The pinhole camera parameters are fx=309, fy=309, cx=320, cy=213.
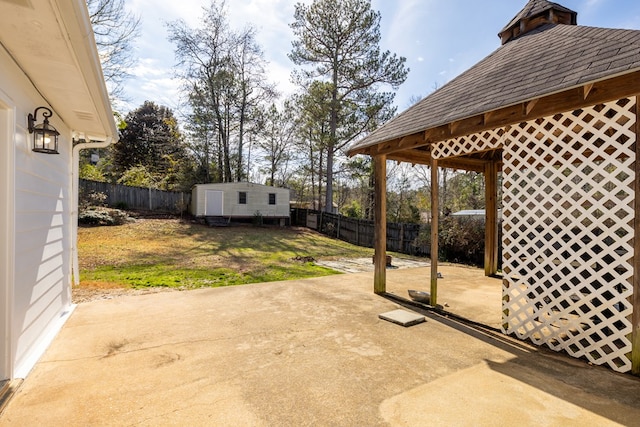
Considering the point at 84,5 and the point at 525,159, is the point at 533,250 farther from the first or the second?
the point at 84,5

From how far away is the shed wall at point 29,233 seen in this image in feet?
7.67

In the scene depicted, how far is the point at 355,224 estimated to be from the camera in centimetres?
1464

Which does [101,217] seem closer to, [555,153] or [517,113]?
[517,113]

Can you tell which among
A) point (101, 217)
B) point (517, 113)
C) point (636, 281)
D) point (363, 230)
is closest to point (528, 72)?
point (517, 113)

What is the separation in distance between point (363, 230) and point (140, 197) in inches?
515

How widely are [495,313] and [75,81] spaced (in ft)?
17.6

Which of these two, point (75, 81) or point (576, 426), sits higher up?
point (75, 81)

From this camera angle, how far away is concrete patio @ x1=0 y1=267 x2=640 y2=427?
1987mm

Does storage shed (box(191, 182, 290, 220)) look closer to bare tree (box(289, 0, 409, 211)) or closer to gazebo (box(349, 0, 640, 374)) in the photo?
bare tree (box(289, 0, 409, 211))

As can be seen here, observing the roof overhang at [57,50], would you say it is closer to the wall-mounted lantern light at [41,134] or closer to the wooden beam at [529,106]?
the wall-mounted lantern light at [41,134]

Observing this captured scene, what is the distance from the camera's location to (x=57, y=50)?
221 cm

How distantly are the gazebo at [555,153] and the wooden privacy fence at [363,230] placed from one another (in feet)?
21.9

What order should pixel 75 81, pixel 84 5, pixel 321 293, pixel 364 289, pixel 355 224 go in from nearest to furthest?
pixel 84 5, pixel 75 81, pixel 321 293, pixel 364 289, pixel 355 224

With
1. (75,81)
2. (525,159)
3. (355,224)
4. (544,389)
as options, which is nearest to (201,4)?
(355,224)
